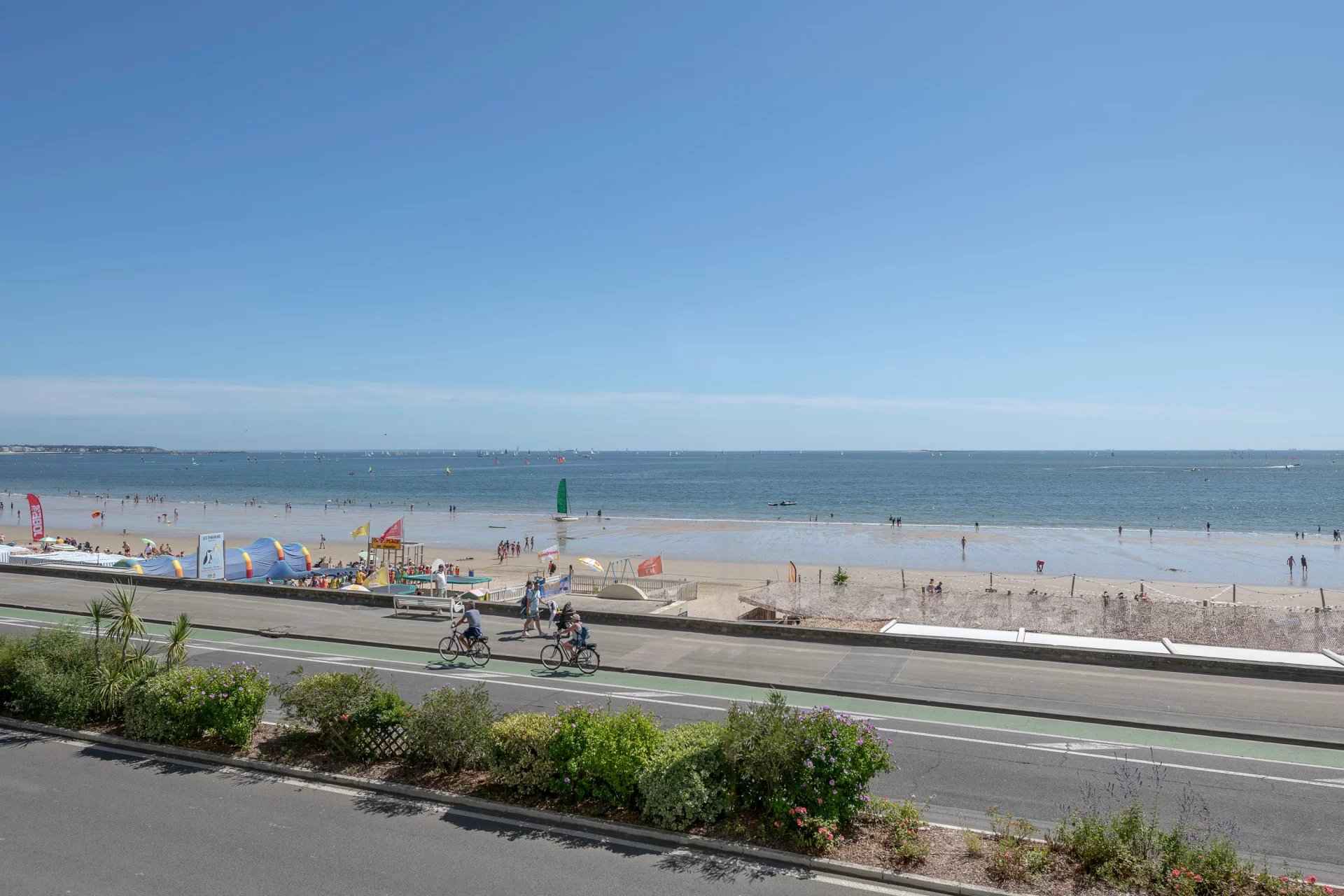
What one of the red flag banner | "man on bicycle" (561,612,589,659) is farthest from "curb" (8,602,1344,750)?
the red flag banner

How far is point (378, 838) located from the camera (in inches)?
342

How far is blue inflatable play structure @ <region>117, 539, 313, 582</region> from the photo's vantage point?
29.8m

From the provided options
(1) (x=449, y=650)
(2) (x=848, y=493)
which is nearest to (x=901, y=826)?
(1) (x=449, y=650)

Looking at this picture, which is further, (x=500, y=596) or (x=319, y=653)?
(x=500, y=596)

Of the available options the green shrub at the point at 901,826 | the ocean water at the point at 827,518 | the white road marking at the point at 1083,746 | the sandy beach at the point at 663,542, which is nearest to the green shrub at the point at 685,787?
the green shrub at the point at 901,826

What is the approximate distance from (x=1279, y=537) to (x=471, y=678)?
74873mm

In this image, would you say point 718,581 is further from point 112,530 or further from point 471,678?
point 112,530

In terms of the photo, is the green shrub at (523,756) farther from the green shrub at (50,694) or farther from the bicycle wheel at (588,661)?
the bicycle wheel at (588,661)

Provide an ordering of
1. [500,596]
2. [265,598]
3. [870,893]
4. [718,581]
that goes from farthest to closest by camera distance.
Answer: [718,581] < [500,596] < [265,598] < [870,893]

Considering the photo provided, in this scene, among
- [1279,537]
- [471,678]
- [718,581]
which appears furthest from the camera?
[1279,537]

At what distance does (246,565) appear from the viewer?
30.6 m

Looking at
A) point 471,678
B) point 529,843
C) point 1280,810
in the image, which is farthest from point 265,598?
point 1280,810

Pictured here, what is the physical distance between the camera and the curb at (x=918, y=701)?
12.6m

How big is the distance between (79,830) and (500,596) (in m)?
19.8
